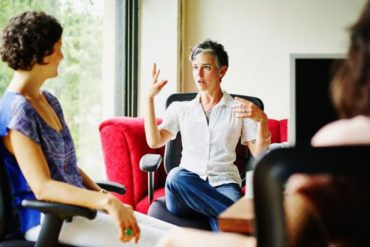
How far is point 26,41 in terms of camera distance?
1726 millimetres

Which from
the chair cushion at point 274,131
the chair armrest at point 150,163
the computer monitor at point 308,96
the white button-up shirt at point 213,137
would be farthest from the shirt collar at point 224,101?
the computer monitor at point 308,96

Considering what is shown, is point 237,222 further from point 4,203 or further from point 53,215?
point 4,203

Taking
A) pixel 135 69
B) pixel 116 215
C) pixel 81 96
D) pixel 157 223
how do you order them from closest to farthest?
pixel 116 215 < pixel 157 223 < pixel 81 96 < pixel 135 69

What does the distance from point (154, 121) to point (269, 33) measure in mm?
1611

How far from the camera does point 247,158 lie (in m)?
2.81

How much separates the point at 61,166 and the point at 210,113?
112 cm

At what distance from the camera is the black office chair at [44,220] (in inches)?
59.1

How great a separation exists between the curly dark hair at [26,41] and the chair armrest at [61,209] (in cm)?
45

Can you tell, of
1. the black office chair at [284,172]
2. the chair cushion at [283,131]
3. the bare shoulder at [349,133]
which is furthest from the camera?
the chair cushion at [283,131]

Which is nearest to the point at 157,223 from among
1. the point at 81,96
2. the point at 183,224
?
the point at 183,224

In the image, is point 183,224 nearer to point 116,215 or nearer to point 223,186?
point 223,186

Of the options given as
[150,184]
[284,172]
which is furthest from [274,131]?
[284,172]

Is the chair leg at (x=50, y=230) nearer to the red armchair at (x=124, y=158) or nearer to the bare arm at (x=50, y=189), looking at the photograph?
the bare arm at (x=50, y=189)

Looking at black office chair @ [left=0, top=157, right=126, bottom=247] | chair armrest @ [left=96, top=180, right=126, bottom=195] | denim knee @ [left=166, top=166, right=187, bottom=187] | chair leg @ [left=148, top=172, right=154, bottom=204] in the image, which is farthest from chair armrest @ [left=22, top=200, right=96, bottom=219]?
chair leg @ [left=148, top=172, right=154, bottom=204]
